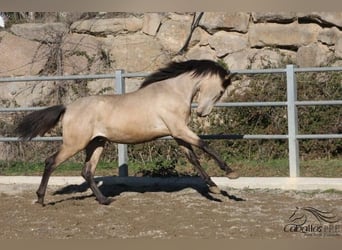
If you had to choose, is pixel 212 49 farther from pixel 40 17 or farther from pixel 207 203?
pixel 207 203

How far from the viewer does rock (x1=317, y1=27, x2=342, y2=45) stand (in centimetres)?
1366

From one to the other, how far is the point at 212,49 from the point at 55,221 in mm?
7704

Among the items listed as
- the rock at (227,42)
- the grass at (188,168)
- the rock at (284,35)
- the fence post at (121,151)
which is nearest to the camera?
the fence post at (121,151)

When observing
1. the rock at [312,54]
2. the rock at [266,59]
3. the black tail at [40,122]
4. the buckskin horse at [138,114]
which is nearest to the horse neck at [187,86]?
the buckskin horse at [138,114]

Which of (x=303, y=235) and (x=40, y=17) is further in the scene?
(x=40, y=17)

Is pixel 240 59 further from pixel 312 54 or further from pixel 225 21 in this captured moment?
pixel 312 54

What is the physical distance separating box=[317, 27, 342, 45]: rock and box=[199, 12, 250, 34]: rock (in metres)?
1.56

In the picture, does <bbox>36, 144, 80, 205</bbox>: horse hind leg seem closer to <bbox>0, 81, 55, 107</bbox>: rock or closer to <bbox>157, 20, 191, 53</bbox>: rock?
<bbox>0, 81, 55, 107</bbox>: rock

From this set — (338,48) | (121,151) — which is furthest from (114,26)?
(121,151)

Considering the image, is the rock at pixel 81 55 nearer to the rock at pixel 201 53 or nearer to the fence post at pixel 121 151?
the rock at pixel 201 53

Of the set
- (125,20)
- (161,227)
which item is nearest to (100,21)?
(125,20)

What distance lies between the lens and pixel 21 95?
13.7 m

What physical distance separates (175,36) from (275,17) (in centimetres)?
216

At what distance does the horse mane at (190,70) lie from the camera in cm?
830
